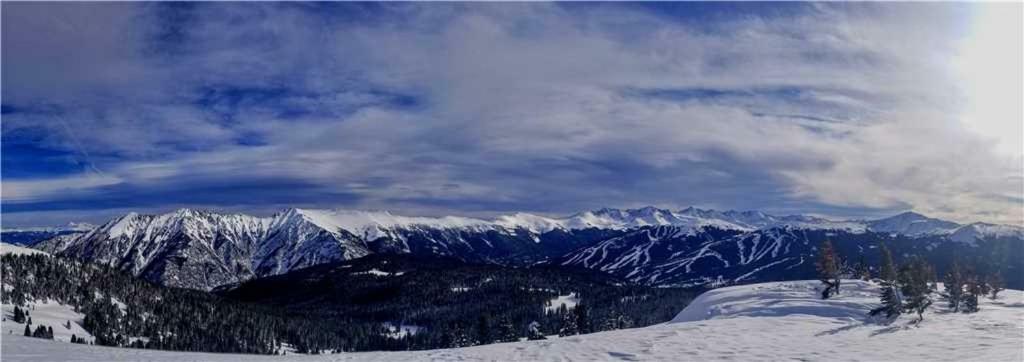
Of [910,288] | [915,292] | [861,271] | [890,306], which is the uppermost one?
[861,271]

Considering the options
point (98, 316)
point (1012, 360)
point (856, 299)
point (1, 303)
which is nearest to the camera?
point (1012, 360)

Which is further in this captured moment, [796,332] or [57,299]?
[57,299]

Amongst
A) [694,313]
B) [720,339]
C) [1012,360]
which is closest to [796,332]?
[720,339]

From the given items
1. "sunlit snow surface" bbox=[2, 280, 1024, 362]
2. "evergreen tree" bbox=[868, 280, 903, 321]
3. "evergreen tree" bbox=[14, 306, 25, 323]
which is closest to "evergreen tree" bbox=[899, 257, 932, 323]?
"evergreen tree" bbox=[868, 280, 903, 321]

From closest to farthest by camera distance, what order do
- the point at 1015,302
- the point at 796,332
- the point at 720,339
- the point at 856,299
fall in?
the point at 720,339 → the point at 796,332 → the point at 856,299 → the point at 1015,302

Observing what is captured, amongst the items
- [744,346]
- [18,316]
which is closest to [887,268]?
[744,346]

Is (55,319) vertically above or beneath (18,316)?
beneath

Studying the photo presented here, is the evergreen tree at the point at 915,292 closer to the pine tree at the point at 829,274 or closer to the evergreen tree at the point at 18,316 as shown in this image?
the pine tree at the point at 829,274

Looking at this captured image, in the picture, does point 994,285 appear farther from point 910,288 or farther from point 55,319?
point 55,319

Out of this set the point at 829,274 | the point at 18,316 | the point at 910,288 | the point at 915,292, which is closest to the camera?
the point at 915,292

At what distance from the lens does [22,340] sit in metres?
38.7

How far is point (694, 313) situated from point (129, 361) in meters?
57.0

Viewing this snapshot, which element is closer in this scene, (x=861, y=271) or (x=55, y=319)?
(x=861, y=271)

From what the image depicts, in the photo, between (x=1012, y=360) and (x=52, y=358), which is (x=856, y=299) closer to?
(x=1012, y=360)
